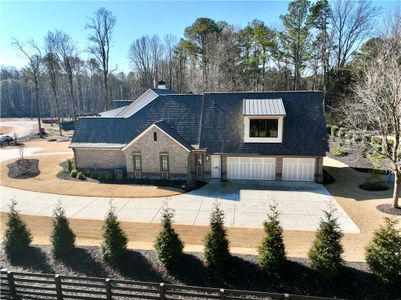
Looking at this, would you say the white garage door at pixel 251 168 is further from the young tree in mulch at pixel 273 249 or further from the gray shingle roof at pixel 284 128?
the young tree in mulch at pixel 273 249

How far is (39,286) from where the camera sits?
8.16 m

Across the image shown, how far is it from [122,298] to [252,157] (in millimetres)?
13428

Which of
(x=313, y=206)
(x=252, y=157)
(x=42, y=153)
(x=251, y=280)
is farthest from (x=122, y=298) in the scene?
(x=42, y=153)

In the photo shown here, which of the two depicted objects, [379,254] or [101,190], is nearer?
[379,254]

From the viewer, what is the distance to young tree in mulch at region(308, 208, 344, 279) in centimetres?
782

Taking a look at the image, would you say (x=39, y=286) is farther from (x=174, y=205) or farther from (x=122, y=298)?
(x=174, y=205)

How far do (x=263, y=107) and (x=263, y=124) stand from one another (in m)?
1.27

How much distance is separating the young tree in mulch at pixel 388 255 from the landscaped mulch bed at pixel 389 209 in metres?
7.10

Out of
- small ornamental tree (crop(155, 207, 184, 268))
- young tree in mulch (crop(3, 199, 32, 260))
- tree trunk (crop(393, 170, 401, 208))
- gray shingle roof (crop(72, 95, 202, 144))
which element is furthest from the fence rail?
gray shingle roof (crop(72, 95, 202, 144))

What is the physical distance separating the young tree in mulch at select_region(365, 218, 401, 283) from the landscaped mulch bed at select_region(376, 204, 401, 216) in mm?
7104

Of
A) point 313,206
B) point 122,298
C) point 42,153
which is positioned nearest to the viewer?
point 122,298

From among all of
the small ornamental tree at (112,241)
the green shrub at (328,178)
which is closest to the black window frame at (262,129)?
the green shrub at (328,178)

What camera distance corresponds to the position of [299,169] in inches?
741

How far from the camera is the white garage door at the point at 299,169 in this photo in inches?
734
